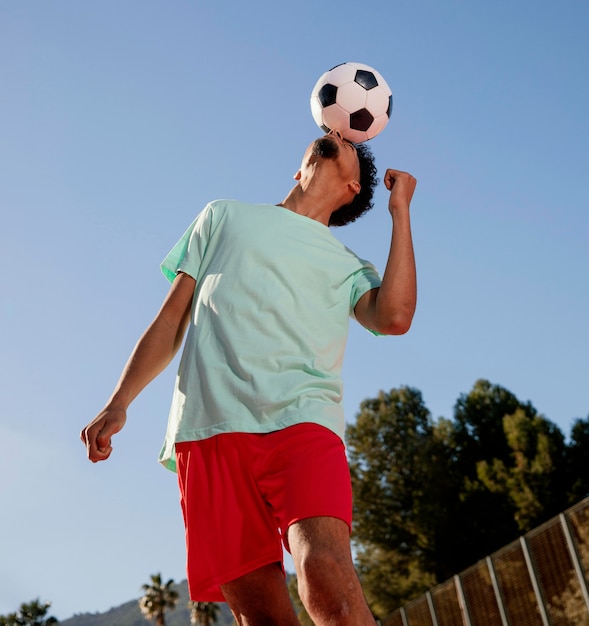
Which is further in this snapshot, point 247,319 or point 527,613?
point 527,613

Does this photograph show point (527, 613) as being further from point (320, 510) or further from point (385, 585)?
point (385, 585)

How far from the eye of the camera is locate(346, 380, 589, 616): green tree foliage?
3603 centimetres

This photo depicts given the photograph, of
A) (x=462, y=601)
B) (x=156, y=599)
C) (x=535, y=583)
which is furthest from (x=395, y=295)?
(x=156, y=599)

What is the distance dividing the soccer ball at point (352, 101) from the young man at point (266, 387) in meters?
0.91

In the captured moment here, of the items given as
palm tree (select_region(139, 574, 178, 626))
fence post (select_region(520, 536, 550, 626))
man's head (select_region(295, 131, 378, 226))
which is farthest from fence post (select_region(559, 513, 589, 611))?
palm tree (select_region(139, 574, 178, 626))

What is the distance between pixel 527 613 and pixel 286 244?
12.9m

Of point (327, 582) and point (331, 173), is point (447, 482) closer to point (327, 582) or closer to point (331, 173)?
point (331, 173)

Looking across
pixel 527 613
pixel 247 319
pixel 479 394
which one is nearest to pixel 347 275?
pixel 247 319

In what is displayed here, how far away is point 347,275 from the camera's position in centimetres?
304

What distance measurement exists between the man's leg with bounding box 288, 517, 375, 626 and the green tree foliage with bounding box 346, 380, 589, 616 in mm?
35139

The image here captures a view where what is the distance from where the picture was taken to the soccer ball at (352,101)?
4223 millimetres

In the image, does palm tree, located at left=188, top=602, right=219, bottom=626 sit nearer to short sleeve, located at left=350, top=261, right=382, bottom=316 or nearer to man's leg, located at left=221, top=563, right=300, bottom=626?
short sleeve, located at left=350, top=261, right=382, bottom=316

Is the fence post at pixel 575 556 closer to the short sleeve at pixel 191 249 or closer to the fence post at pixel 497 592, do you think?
the fence post at pixel 497 592

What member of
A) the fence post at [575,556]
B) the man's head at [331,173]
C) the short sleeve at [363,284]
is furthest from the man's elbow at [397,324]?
the fence post at [575,556]
